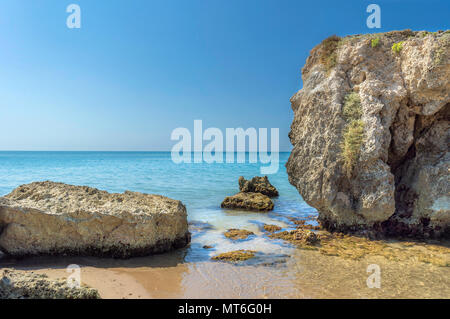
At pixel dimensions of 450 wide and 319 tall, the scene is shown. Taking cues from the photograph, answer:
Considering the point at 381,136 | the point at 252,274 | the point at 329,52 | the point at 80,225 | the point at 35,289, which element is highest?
the point at 329,52

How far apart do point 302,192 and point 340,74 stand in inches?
175

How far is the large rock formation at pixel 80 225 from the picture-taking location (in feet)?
22.5

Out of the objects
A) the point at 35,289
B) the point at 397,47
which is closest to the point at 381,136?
the point at 397,47

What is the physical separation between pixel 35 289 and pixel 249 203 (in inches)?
451

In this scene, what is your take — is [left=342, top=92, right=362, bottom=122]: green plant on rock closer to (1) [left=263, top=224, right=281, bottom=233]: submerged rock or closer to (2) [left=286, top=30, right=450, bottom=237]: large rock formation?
(2) [left=286, top=30, right=450, bottom=237]: large rock formation

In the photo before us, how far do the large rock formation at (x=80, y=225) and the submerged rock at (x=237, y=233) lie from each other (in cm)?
254

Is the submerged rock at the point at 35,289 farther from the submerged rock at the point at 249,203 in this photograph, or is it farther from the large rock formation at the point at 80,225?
the submerged rock at the point at 249,203

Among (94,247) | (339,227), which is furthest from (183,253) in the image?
(339,227)

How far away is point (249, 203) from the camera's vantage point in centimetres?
1476

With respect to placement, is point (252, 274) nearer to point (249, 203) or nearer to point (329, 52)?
point (249, 203)

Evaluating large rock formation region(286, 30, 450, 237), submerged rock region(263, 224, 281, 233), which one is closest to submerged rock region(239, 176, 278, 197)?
submerged rock region(263, 224, 281, 233)

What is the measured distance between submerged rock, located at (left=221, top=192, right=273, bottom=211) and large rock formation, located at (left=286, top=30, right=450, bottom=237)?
4.55m

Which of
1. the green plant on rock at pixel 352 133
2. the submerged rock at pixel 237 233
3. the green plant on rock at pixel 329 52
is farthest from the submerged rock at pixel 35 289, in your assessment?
the green plant on rock at pixel 329 52
